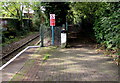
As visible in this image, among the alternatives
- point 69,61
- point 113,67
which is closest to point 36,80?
point 69,61

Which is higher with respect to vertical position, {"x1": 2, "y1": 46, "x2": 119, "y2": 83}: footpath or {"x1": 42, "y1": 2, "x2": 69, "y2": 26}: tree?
{"x1": 42, "y1": 2, "x2": 69, "y2": 26}: tree

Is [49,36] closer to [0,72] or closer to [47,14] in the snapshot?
[47,14]

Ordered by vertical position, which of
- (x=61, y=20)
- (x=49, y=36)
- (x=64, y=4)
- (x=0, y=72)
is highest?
(x=64, y=4)

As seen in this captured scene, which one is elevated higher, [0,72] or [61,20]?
[61,20]

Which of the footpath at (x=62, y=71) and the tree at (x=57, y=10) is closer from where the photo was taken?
the footpath at (x=62, y=71)

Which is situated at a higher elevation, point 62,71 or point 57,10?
point 57,10

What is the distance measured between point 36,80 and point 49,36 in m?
7.38

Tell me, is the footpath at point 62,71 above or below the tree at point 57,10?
below

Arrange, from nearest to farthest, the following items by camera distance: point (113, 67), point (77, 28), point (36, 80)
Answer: point (36, 80), point (113, 67), point (77, 28)

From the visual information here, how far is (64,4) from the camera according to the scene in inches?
530

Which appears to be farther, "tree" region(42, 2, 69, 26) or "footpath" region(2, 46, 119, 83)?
"tree" region(42, 2, 69, 26)

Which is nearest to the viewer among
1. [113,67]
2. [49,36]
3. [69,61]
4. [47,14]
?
[113,67]

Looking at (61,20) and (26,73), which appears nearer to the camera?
(26,73)

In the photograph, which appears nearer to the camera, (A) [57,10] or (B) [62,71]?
(B) [62,71]
